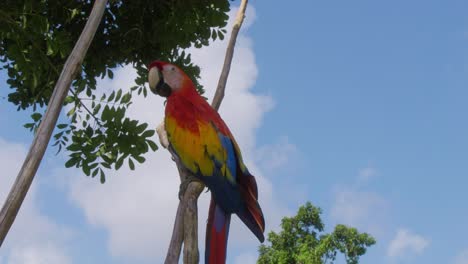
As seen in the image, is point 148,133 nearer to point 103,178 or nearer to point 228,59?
point 103,178

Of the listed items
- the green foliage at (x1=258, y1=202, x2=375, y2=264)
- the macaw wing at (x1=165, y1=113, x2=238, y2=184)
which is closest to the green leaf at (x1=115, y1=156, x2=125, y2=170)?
the macaw wing at (x1=165, y1=113, x2=238, y2=184)

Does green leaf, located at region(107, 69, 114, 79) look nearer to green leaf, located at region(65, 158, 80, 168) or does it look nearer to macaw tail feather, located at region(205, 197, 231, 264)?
green leaf, located at region(65, 158, 80, 168)

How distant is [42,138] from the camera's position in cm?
209

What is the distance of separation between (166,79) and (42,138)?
957 mm

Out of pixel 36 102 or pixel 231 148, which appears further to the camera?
pixel 36 102

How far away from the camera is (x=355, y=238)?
1320 cm

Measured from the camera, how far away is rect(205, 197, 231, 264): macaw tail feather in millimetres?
2264

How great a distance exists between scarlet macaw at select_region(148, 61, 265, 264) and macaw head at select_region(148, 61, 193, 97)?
0.14 ft

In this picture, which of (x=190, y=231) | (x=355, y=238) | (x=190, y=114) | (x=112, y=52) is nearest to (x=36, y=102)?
(x=112, y=52)

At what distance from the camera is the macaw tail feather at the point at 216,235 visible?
2.26 meters

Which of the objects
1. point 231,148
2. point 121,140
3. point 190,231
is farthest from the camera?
point 121,140

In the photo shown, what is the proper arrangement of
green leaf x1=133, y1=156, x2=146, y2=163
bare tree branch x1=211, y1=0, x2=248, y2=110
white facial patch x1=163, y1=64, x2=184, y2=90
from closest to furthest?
white facial patch x1=163, y1=64, x2=184, y2=90 < bare tree branch x1=211, y1=0, x2=248, y2=110 < green leaf x1=133, y1=156, x2=146, y2=163

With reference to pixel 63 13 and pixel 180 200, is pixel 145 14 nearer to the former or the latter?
pixel 63 13

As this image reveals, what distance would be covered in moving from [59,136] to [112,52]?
77 centimetres
